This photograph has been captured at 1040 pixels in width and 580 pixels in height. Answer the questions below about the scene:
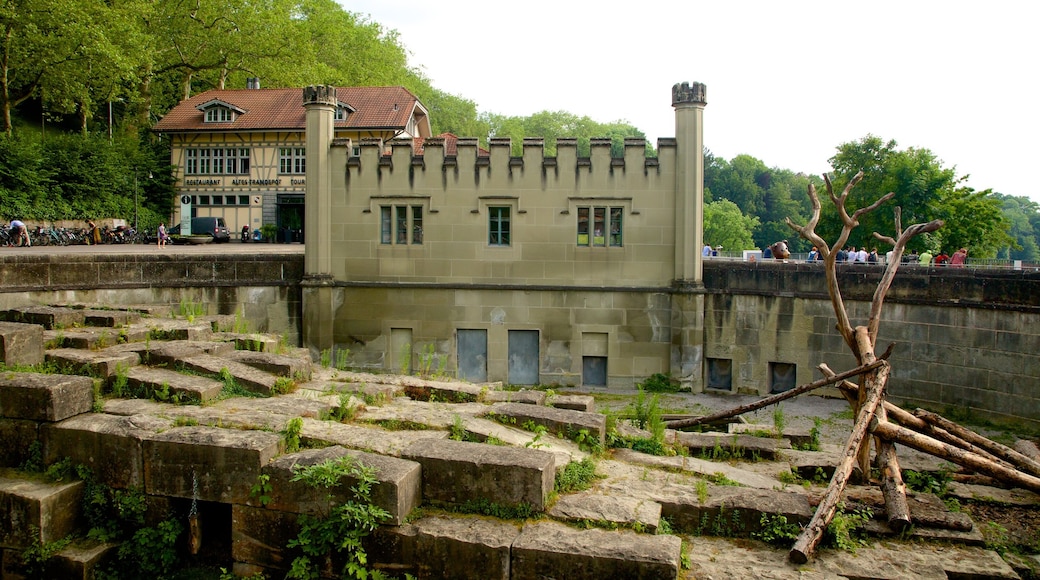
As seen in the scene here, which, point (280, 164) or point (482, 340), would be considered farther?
point (280, 164)

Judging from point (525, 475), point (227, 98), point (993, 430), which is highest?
point (227, 98)

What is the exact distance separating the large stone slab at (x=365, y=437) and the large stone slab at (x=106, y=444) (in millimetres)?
1571

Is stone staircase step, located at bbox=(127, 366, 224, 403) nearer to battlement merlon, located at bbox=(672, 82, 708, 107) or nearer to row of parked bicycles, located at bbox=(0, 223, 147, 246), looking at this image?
battlement merlon, located at bbox=(672, 82, 708, 107)

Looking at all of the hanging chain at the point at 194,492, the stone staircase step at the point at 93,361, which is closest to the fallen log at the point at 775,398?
the hanging chain at the point at 194,492

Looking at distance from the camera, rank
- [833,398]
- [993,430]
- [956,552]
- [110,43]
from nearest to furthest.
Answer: [956,552] < [993,430] < [833,398] < [110,43]

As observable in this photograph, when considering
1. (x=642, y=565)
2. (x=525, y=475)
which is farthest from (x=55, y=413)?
(x=642, y=565)

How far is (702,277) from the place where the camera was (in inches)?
778

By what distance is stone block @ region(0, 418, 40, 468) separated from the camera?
8055 mm

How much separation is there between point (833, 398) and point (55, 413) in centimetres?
1647

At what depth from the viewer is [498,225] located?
20.2 metres

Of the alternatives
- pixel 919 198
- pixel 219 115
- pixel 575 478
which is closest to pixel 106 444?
pixel 575 478

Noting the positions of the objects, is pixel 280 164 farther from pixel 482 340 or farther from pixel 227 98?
pixel 482 340

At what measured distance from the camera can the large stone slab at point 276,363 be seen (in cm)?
1052

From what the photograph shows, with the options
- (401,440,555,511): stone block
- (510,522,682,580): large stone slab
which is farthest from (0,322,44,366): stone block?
(510,522,682,580): large stone slab
